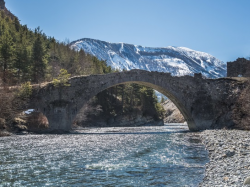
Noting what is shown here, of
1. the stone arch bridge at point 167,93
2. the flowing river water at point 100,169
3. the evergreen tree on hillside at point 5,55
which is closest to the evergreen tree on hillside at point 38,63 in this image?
the evergreen tree on hillside at point 5,55

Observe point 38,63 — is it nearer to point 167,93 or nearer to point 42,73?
point 42,73

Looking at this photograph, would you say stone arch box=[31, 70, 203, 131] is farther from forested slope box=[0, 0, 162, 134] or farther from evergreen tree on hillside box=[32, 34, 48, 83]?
evergreen tree on hillside box=[32, 34, 48, 83]

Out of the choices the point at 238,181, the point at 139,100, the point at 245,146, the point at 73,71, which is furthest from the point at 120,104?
the point at 238,181

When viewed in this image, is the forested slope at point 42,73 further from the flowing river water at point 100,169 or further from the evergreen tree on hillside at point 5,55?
the flowing river water at point 100,169

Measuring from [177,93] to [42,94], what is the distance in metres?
16.3

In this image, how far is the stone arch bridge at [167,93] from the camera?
2870 cm

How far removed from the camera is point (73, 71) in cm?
5541

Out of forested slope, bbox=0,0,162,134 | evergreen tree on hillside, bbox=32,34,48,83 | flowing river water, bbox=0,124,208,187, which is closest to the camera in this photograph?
flowing river water, bbox=0,124,208,187

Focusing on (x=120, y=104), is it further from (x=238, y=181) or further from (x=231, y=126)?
(x=238, y=181)

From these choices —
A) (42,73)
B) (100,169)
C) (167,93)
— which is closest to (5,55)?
(42,73)

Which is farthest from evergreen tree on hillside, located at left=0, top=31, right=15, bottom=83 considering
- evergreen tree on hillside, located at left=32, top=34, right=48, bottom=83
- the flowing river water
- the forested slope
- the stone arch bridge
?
the flowing river water

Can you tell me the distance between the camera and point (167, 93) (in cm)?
3412

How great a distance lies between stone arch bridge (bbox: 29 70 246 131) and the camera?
94.2ft

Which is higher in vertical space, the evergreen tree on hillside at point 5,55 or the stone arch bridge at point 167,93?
the evergreen tree on hillside at point 5,55
